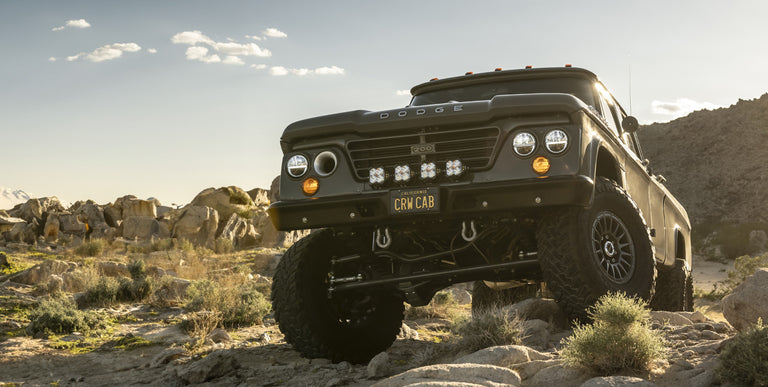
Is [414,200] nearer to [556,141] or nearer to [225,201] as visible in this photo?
[556,141]

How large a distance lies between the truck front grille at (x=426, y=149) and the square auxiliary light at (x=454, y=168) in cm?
6

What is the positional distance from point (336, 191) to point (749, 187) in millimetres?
54136

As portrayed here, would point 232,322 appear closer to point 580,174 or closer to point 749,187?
point 580,174

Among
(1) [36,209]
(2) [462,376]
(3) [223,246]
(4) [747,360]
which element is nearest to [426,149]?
(2) [462,376]

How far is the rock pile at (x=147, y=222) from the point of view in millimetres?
34312

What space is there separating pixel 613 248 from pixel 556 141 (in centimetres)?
102

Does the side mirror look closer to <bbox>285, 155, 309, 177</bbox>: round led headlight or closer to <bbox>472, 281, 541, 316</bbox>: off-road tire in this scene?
<bbox>472, 281, 541, 316</bbox>: off-road tire

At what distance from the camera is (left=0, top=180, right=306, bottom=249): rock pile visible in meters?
34.3

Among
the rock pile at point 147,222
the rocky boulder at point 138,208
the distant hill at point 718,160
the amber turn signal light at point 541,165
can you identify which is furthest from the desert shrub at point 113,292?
the distant hill at point 718,160

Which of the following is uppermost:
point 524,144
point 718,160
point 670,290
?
point 718,160

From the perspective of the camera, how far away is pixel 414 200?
5156mm

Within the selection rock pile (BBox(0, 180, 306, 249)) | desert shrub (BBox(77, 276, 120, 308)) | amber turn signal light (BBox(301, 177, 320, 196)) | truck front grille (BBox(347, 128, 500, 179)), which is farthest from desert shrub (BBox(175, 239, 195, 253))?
truck front grille (BBox(347, 128, 500, 179))

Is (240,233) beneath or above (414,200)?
beneath

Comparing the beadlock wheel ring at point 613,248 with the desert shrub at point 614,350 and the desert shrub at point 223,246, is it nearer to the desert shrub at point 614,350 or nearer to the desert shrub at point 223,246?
the desert shrub at point 614,350
